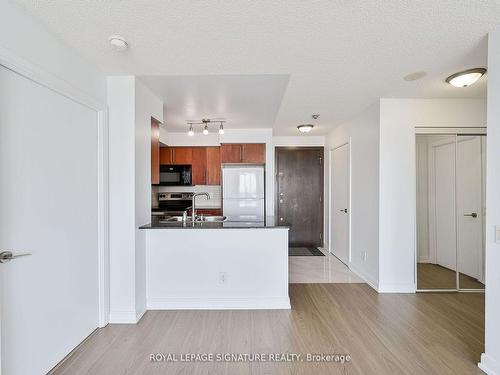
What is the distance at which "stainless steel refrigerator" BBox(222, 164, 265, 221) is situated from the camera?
4.91 meters

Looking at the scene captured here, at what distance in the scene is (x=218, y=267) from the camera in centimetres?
281

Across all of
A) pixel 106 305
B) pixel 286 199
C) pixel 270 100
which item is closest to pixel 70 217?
pixel 106 305

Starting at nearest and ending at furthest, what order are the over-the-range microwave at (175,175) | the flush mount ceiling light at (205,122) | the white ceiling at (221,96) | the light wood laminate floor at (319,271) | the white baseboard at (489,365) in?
the white baseboard at (489,365)
the white ceiling at (221,96)
the light wood laminate floor at (319,271)
the flush mount ceiling light at (205,122)
the over-the-range microwave at (175,175)

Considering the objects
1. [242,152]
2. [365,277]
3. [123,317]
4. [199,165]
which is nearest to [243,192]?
[242,152]

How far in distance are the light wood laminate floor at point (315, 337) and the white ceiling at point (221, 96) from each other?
234 cm

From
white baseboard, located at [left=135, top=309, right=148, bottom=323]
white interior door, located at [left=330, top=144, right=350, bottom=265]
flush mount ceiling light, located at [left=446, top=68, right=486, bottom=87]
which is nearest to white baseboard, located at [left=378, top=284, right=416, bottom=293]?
white interior door, located at [left=330, top=144, right=350, bottom=265]

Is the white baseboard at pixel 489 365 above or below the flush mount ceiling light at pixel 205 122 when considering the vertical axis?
below

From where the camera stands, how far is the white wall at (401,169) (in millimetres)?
3188

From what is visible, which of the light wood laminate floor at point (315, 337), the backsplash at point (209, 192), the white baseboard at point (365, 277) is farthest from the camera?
the backsplash at point (209, 192)

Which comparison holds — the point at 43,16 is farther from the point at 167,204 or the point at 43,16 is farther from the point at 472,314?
the point at 472,314

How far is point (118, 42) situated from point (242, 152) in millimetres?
3205

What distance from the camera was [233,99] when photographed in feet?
10.8

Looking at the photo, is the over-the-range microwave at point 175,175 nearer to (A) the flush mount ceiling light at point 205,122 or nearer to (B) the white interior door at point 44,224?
(A) the flush mount ceiling light at point 205,122

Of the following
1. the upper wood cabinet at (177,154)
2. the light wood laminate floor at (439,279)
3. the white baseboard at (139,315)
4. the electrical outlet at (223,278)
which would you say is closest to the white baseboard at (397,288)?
the light wood laminate floor at (439,279)
